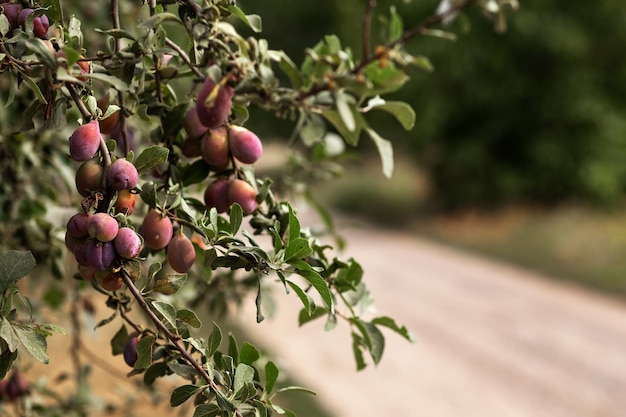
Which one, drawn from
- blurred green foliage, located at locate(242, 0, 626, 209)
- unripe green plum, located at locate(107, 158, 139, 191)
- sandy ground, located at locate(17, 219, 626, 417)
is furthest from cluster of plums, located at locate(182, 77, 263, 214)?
blurred green foliage, located at locate(242, 0, 626, 209)

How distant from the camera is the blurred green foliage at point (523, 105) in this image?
798cm

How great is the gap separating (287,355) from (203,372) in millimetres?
4030

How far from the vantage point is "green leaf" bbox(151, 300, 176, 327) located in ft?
2.13

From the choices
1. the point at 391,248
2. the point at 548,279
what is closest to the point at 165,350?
the point at 548,279

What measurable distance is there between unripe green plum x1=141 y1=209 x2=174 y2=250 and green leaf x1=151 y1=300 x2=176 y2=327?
60mm

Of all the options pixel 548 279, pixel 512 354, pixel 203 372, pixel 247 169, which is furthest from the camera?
pixel 548 279

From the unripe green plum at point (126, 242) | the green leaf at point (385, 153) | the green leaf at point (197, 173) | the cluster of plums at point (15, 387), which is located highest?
the green leaf at point (385, 153)

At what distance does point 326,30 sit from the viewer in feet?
42.6

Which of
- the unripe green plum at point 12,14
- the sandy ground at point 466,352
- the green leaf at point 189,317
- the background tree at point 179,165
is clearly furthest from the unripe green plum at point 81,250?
the sandy ground at point 466,352

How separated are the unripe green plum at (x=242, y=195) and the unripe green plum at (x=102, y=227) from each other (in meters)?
0.15

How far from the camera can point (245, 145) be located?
2.31 ft

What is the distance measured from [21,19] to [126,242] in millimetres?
235

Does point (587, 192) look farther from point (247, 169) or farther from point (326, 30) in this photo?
point (247, 169)

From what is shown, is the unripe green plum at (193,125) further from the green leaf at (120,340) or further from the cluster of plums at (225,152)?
the green leaf at (120,340)
